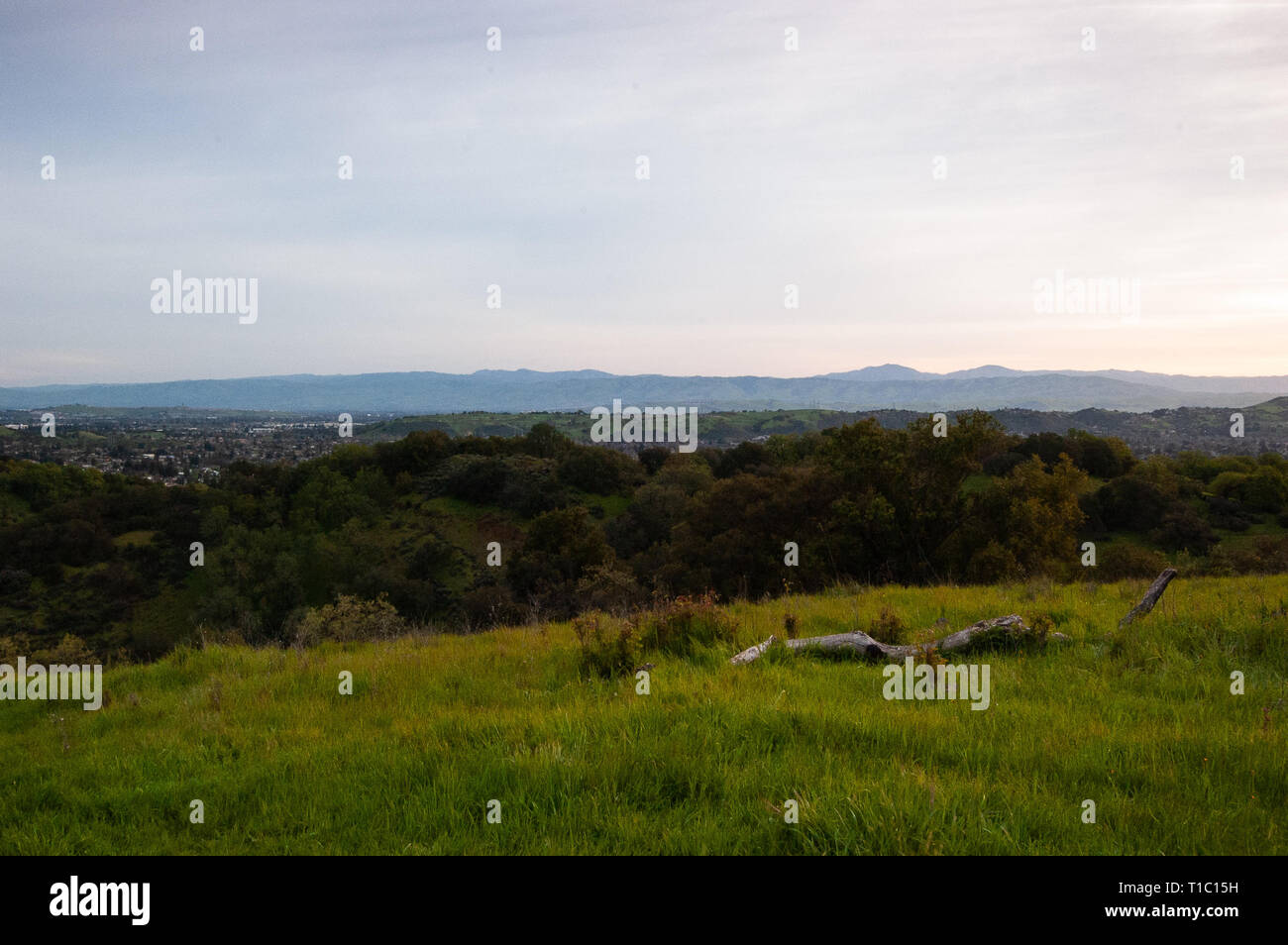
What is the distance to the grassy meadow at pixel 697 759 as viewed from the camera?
3.53m

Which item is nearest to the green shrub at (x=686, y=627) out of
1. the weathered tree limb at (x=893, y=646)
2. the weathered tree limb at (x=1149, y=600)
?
the weathered tree limb at (x=893, y=646)

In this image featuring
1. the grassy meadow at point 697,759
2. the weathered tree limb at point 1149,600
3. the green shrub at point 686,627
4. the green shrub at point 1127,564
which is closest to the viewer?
the grassy meadow at point 697,759

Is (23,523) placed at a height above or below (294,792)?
below

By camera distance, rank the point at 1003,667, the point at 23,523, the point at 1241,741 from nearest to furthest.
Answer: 1. the point at 1241,741
2. the point at 1003,667
3. the point at 23,523

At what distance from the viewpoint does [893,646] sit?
6.97 metres

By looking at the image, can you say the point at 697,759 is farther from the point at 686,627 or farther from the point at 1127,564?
the point at 1127,564

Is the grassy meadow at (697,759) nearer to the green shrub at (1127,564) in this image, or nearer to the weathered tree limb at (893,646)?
the weathered tree limb at (893,646)

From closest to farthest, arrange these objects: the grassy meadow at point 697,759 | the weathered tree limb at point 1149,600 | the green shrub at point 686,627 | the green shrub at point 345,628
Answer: the grassy meadow at point 697,759 < the weathered tree limb at point 1149,600 < the green shrub at point 686,627 < the green shrub at point 345,628

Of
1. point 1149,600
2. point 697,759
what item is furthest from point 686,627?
point 1149,600

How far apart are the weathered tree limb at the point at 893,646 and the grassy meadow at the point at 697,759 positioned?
0.87 ft
